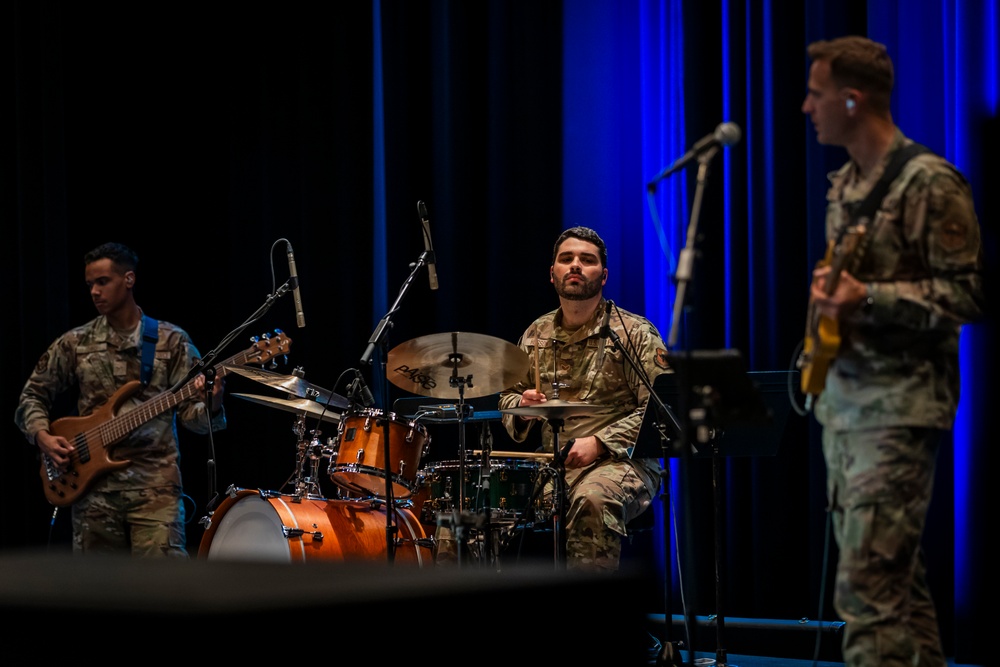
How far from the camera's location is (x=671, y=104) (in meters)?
6.41

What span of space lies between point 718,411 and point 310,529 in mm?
3068

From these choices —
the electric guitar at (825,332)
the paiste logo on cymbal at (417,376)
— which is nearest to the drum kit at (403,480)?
the paiste logo on cymbal at (417,376)

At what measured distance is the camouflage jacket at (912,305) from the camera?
296cm

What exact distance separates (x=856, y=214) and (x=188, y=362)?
4.35 meters

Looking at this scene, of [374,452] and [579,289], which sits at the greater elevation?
[579,289]

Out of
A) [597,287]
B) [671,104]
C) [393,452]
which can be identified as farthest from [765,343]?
[393,452]

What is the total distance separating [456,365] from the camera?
503 cm

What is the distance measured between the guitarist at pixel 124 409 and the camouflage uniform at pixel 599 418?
181cm

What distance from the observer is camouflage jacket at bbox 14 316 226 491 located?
628cm

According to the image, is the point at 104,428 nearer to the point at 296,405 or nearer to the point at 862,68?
the point at 296,405

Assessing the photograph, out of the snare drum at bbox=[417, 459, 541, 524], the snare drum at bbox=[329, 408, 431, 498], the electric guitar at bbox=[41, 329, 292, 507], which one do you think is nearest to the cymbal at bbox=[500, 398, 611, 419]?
the snare drum at bbox=[417, 459, 541, 524]

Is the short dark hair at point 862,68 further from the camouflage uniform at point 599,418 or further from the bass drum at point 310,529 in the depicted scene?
the bass drum at point 310,529

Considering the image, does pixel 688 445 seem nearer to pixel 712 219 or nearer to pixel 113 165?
pixel 712 219

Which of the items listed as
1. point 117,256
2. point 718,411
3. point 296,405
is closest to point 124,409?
point 117,256
